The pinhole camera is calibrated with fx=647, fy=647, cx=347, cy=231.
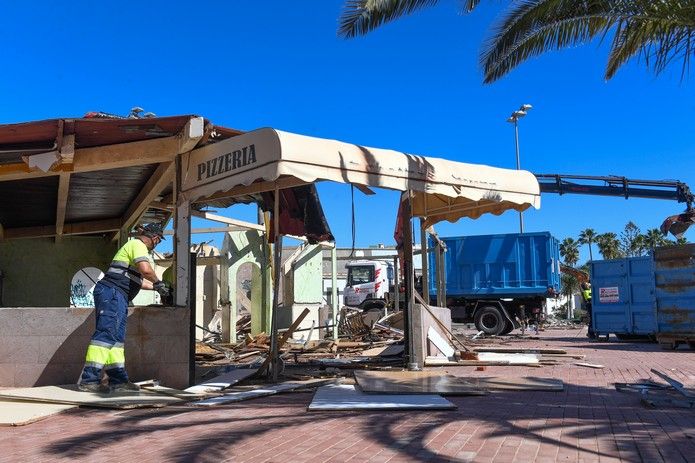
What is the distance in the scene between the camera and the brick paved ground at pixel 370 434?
4191 mm

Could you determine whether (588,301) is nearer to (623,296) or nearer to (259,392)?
(623,296)

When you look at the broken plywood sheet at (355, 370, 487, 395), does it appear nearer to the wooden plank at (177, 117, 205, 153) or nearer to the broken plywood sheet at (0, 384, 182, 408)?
the broken plywood sheet at (0, 384, 182, 408)

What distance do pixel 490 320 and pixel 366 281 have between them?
6317 millimetres

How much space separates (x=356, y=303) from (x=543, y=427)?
2010 cm

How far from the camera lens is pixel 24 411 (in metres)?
5.79

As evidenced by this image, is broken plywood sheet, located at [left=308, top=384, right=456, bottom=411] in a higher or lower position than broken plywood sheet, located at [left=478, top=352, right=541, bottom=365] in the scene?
higher

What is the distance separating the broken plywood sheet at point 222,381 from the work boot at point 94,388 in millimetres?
823

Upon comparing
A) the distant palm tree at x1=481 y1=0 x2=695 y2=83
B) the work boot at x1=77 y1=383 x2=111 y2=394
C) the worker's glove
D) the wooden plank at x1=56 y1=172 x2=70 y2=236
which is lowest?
the work boot at x1=77 y1=383 x2=111 y2=394

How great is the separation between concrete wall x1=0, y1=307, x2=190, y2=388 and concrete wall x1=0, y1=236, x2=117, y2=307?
25.5ft

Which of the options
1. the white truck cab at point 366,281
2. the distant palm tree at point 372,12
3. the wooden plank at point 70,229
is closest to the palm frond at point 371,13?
the distant palm tree at point 372,12

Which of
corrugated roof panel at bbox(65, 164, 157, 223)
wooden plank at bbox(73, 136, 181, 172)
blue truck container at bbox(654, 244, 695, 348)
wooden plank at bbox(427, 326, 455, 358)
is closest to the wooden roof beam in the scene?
wooden plank at bbox(73, 136, 181, 172)

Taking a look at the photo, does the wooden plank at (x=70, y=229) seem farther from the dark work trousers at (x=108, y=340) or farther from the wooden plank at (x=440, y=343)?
the dark work trousers at (x=108, y=340)

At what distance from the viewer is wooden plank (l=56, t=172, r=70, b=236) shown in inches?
Answer: 369

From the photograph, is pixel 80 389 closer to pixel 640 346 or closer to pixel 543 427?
pixel 543 427
